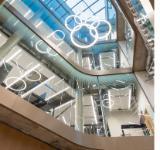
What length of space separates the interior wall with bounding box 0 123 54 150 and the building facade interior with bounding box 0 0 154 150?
15mm

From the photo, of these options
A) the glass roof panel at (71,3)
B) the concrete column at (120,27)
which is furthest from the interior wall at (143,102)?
the glass roof panel at (71,3)

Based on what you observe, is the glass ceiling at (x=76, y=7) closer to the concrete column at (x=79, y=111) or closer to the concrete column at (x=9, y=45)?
the concrete column at (x=9, y=45)

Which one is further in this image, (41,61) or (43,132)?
(41,61)

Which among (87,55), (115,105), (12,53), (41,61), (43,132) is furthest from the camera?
(87,55)

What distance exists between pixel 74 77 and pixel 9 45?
7.71ft

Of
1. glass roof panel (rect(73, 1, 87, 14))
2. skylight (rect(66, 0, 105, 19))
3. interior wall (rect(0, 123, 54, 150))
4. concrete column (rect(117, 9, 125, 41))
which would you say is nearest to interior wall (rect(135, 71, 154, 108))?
concrete column (rect(117, 9, 125, 41))

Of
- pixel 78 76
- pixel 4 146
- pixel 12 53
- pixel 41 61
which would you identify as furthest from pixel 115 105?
pixel 4 146

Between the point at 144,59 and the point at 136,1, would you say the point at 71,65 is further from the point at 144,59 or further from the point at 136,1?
the point at 136,1

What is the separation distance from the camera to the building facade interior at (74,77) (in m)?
3.59

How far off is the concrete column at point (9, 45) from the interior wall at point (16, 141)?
235 cm

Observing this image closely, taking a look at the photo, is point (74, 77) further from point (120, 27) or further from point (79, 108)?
point (120, 27)

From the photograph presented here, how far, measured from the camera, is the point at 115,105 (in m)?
8.60

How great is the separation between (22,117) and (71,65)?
386 centimetres

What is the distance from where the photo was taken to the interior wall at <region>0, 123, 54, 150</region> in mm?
3379
